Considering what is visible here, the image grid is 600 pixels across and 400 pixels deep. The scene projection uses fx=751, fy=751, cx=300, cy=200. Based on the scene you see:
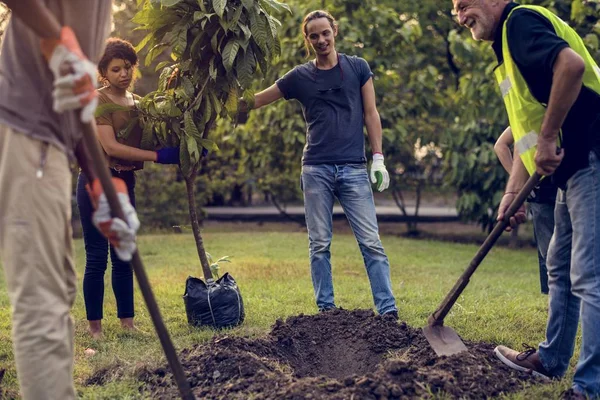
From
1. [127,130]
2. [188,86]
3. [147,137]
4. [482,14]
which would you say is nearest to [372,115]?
[188,86]

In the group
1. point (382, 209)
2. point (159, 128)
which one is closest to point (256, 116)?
point (382, 209)

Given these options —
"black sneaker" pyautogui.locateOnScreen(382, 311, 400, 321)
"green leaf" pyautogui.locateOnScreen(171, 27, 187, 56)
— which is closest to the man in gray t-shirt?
"green leaf" pyautogui.locateOnScreen(171, 27, 187, 56)

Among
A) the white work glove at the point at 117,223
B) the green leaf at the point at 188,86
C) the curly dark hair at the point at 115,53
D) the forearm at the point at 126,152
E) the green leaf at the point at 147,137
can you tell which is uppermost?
the curly dark hair at the point at 115,53

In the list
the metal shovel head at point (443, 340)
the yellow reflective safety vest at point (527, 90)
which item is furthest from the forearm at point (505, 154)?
the metal shovel head at point (443, 340)

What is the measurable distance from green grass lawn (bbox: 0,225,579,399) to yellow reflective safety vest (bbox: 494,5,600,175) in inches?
47.7

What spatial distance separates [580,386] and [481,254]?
2.56ft

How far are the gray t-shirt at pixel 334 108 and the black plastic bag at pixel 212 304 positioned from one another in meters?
1.10

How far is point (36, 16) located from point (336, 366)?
2.74m

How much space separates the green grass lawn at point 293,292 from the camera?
4582 millimetres

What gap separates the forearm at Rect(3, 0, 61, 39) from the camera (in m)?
2.62

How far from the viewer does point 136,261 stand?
2979mm

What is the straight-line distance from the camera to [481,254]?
3.83m

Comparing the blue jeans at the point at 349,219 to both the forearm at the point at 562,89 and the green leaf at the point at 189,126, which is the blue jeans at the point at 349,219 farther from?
the forearm at the point at 562,89

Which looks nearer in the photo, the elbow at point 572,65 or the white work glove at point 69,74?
the white work glove at point 69,74
